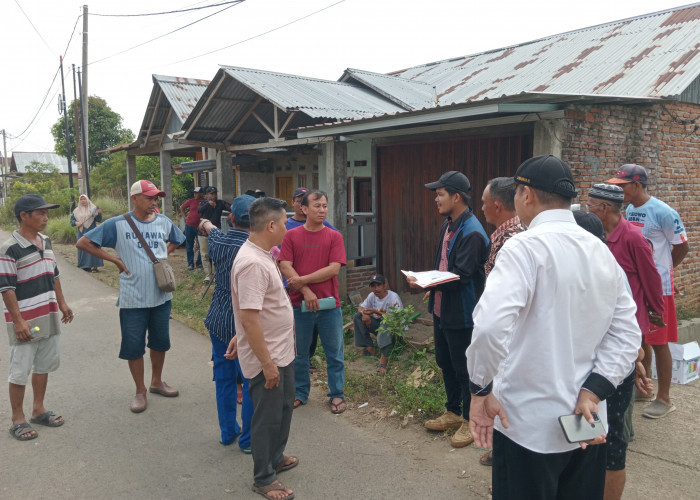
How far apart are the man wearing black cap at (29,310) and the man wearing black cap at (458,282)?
9.83ft

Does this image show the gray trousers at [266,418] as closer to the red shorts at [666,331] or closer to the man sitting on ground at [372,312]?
the red shorts at [666,331]

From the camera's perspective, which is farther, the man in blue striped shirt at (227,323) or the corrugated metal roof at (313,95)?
the corrugated metal roof at (313,95)

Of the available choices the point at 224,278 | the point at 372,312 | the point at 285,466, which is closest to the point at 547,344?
the point at 285,466

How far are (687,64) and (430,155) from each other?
11.8ft

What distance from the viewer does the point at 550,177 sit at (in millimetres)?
2002

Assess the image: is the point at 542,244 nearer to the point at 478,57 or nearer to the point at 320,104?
the point at 320,104

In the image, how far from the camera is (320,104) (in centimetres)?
823

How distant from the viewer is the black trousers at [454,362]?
3.88 metres

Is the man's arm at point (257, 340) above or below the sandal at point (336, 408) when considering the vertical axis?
above

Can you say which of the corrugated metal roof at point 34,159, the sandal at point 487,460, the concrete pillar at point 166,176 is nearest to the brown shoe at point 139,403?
the sandal at point 487,460

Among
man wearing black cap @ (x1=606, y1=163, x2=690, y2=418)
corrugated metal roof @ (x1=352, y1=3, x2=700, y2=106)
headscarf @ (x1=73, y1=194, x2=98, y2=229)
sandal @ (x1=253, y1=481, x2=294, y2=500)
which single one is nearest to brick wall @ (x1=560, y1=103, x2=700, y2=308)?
corrugated metal roof @ (x1=352, y1=3, x2=700, y2=106)

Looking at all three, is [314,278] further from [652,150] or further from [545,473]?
[652,150]

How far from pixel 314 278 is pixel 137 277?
1.58m

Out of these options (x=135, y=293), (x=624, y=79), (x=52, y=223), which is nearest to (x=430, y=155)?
(x=624, y=79)
